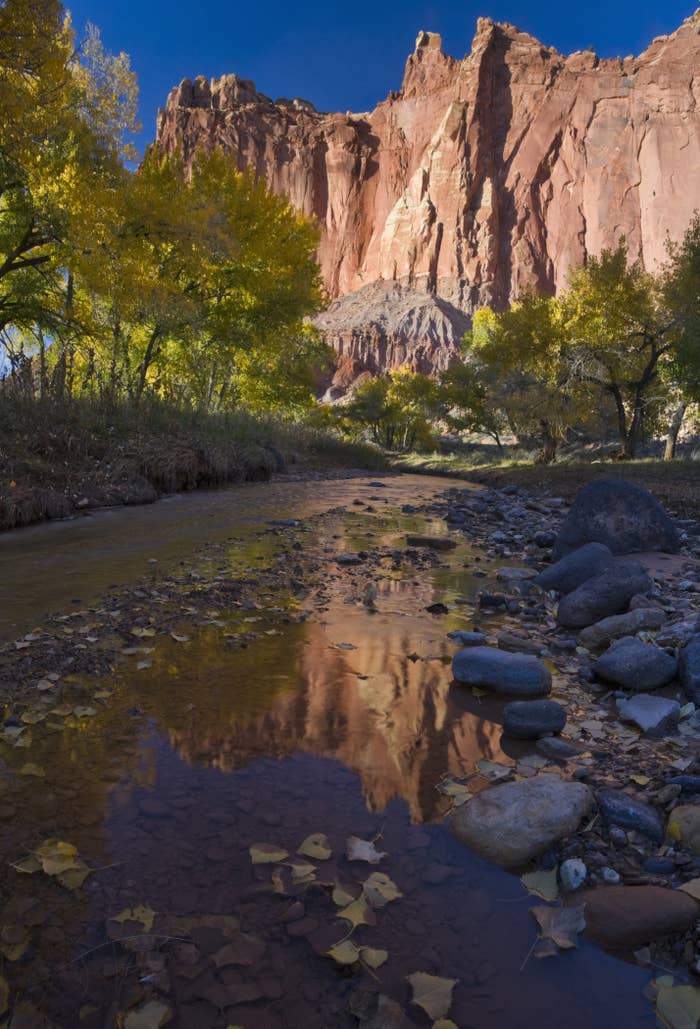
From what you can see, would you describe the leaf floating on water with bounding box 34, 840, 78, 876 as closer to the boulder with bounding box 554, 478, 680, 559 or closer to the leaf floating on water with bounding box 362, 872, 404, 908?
the leaf floating on water with bounding box 362, 872, 404, 908

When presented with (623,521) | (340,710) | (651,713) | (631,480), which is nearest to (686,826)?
(651,713)

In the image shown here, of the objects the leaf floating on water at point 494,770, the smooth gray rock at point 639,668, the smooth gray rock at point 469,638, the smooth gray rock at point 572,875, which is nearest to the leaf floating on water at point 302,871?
the smooth gray rock at point 572,875

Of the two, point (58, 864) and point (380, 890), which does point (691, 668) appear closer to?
point (380, 890)

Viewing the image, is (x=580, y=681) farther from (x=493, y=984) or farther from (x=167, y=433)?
(x=167, y=433)

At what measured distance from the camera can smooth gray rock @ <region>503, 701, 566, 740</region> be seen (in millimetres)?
2916

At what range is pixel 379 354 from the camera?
3423 inches

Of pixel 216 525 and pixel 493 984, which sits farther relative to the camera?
pixel 216 525

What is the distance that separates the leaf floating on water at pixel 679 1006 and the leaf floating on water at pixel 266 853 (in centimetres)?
112

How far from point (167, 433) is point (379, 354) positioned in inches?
3021

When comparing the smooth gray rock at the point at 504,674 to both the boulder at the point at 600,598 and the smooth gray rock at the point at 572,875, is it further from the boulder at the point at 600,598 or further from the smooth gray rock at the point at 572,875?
the smooth gray rock at the point at 572,875

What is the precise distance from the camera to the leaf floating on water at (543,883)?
6.16ft

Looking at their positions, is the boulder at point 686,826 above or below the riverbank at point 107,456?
below

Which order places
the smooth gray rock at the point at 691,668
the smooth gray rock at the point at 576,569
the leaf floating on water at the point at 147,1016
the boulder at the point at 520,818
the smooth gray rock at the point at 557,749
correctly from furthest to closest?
1. the smooth gray rock at the point at 576,569
2. the smooth gray rock at the point at 691,668
3. the smooth gray rock at the point at 557,749
4. the boulder at the point at 520,818
5. the leaf floating on water at the point at 147,1016

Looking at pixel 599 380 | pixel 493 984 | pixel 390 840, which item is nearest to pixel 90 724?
pixel 390 840
